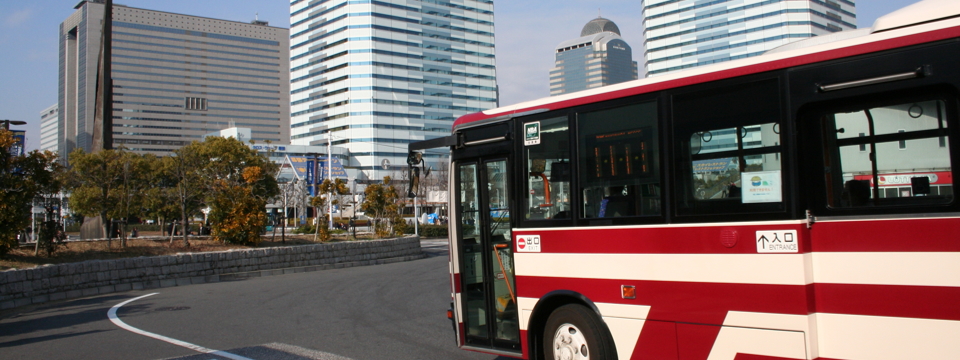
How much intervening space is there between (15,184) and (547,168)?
51.4 ft

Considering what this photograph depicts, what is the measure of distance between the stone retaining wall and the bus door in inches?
461

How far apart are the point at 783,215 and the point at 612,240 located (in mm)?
1466

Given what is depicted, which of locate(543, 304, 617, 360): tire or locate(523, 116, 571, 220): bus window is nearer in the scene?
locate(543, 304, 617, 360): tire

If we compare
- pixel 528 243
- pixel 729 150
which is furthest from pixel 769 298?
pixel 528 243

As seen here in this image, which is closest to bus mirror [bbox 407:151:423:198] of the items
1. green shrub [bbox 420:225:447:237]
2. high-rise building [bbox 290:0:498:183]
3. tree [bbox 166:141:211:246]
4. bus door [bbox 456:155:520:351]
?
bus door [bbox 456:155:520:351]

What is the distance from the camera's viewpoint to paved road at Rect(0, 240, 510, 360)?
8102mm

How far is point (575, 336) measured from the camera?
592cm

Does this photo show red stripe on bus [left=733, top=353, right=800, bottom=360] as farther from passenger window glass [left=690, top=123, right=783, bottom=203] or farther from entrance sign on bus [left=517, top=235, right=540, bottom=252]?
entrance sign on bus [left=517, top=235, right=540, bottom=252]

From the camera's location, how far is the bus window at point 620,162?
18.0 ft

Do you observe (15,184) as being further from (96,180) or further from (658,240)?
(658,240)

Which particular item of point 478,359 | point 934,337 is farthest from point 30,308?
point 934,337

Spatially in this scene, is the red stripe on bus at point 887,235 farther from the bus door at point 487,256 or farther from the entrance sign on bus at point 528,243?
the bus door at point 487,256

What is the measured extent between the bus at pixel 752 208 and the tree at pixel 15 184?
1465 cm

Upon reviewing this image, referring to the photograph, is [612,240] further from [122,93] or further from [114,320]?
[122,93]
